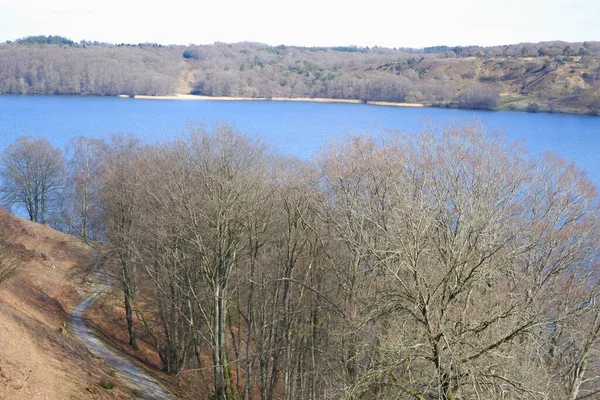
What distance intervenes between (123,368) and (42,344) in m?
3.14

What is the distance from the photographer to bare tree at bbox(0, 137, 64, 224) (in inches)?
1494

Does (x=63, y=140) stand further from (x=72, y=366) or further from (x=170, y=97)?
(x=170, y=97)

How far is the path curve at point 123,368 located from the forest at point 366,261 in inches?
59.0

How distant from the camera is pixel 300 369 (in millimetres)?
15336

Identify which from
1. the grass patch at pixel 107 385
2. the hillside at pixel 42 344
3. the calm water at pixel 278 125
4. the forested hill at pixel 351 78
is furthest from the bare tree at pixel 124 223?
the forested hill at pixel 351 78

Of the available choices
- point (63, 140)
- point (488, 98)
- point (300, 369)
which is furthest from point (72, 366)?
point (488, 98)

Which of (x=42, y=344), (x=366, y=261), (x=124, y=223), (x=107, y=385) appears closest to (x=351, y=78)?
(x=124, y=223)

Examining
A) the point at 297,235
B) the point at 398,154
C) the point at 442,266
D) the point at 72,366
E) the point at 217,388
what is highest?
the point at 398,154

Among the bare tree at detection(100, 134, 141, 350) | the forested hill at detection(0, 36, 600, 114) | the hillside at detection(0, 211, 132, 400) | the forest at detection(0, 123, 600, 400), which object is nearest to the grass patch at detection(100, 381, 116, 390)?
the hillside at detection(0, 211, 132, 400)

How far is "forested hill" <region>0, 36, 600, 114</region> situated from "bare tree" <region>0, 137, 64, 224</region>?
77.8 metres

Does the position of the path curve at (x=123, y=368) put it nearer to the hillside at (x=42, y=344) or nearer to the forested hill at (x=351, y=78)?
the hillside at (x=42, y=344)

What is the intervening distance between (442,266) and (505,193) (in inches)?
282

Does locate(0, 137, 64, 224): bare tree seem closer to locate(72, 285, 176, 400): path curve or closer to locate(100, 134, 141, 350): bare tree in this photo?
locate(100, 134, 141, 350): bare tree

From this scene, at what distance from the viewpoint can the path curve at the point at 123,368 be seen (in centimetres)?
1559
